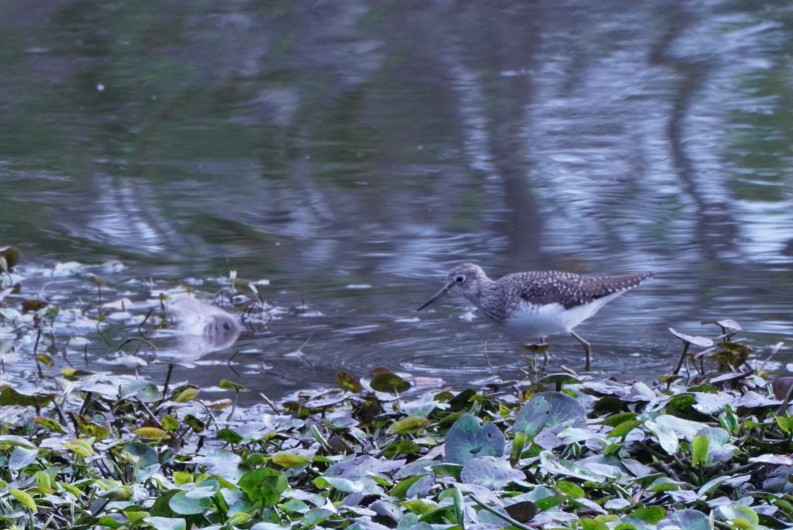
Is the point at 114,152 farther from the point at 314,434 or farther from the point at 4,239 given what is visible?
the point at 314,434

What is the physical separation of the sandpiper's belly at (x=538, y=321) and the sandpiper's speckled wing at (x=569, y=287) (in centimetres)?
4

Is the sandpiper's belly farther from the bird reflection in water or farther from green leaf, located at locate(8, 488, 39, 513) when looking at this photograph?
green leaf, located at locate(8, 488, 39, 513)

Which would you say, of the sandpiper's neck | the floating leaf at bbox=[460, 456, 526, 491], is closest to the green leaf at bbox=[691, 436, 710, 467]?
the floating leaf at bbox=[460, 456, 526, 491]

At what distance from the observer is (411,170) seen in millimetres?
10203

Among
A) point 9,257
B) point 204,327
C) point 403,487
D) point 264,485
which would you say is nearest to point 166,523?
point 264,485

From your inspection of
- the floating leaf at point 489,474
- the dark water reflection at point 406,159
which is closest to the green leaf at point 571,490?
the floating leaf at point 489,474

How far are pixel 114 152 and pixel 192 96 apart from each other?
2.12m

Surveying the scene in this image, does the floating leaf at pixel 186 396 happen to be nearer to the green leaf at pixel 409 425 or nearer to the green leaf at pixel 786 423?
the green leaf at pixel 409 425

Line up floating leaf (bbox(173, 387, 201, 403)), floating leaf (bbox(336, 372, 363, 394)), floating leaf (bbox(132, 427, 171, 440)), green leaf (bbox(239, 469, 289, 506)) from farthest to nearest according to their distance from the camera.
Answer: floating leaf (bbox(336, 372, 363, 394)) < floating leaf (bbox(173, 387, 201, 403)) < floating leaf (bbox(132, 427, 171, 440)) < green leaf (bbox(239, 469, 289, 506))

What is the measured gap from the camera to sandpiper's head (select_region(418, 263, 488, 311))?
718 cm

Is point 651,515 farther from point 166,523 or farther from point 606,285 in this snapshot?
point 606,285

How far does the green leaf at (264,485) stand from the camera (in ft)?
10.6

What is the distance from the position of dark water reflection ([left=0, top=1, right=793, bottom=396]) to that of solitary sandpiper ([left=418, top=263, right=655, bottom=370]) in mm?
159

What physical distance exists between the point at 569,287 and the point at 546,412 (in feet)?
10.00
